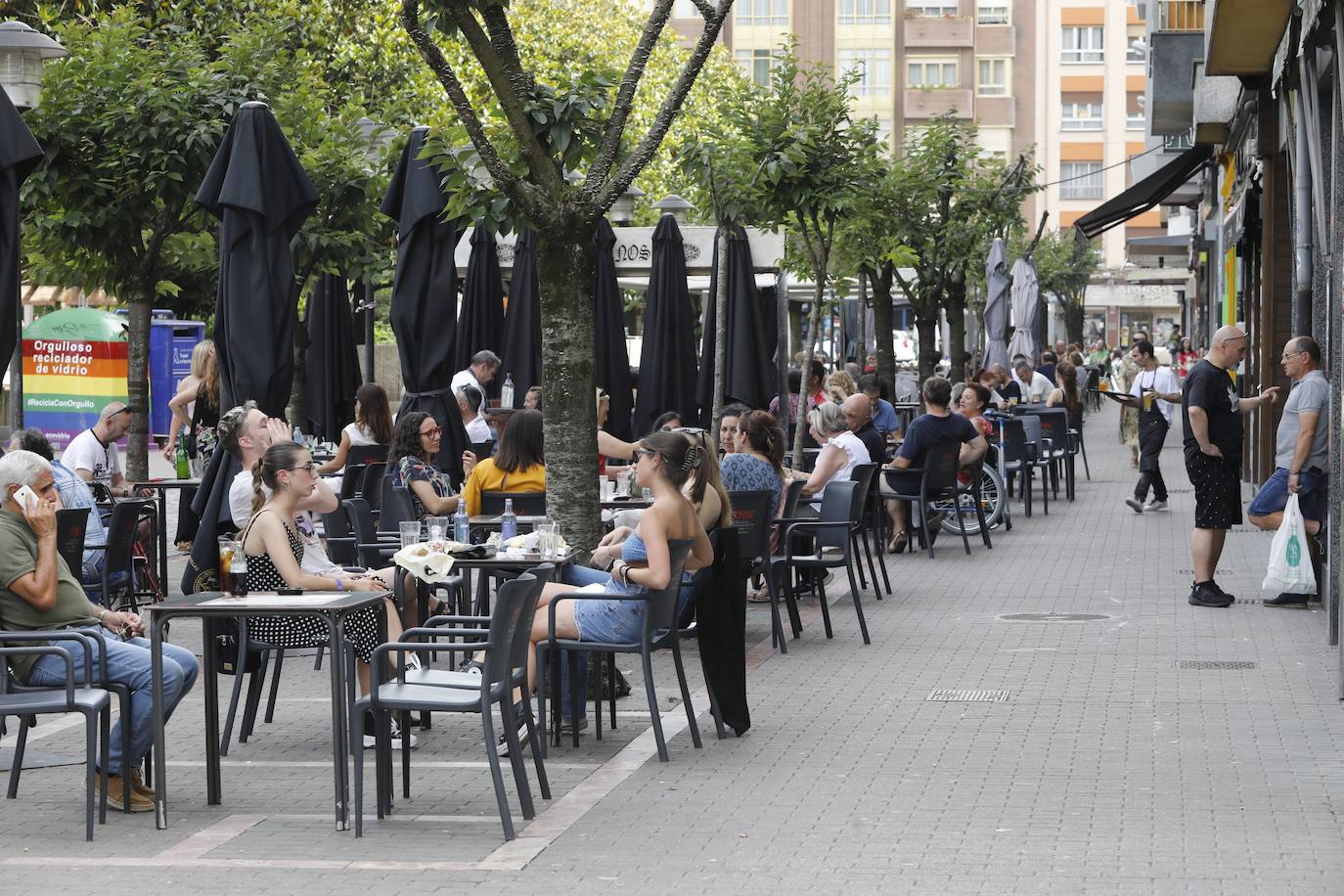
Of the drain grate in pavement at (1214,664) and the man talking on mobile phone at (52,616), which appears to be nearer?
the man talking on mobile phone at (52,616)

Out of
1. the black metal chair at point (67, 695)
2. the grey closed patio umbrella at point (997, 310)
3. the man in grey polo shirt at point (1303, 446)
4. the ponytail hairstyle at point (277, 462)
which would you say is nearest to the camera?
the black metal chair at point (67, 695)

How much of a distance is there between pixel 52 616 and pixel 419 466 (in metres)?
4.25

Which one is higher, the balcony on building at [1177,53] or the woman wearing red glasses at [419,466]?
the balcony on building at [1177,53]

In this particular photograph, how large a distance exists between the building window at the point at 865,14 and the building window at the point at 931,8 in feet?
3.66

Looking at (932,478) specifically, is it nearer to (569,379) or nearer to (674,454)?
(569,379)

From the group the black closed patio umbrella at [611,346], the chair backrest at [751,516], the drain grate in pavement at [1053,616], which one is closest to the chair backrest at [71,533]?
the chair backrest at [751,516]

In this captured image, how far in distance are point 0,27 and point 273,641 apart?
6.73 m

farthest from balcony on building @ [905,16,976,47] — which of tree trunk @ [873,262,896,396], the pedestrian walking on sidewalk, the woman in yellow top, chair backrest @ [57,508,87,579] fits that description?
chair backrest @ [57,508,87,579]

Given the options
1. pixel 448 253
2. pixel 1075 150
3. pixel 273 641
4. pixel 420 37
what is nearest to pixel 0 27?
pixel 448 253

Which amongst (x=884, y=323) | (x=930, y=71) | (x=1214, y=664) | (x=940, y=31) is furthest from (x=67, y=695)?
(x=930, y=71)

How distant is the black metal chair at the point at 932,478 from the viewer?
664 inches

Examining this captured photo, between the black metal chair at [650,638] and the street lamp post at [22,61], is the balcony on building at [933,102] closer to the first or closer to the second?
the street lamp post at [22,61]

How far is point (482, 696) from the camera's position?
23.2 feet

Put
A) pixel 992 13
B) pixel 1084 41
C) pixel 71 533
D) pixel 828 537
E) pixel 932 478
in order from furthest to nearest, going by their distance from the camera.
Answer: pixel 1084 41
pixel 992 13
pixel 932 478
pixel 828 537
pixel 71 533
